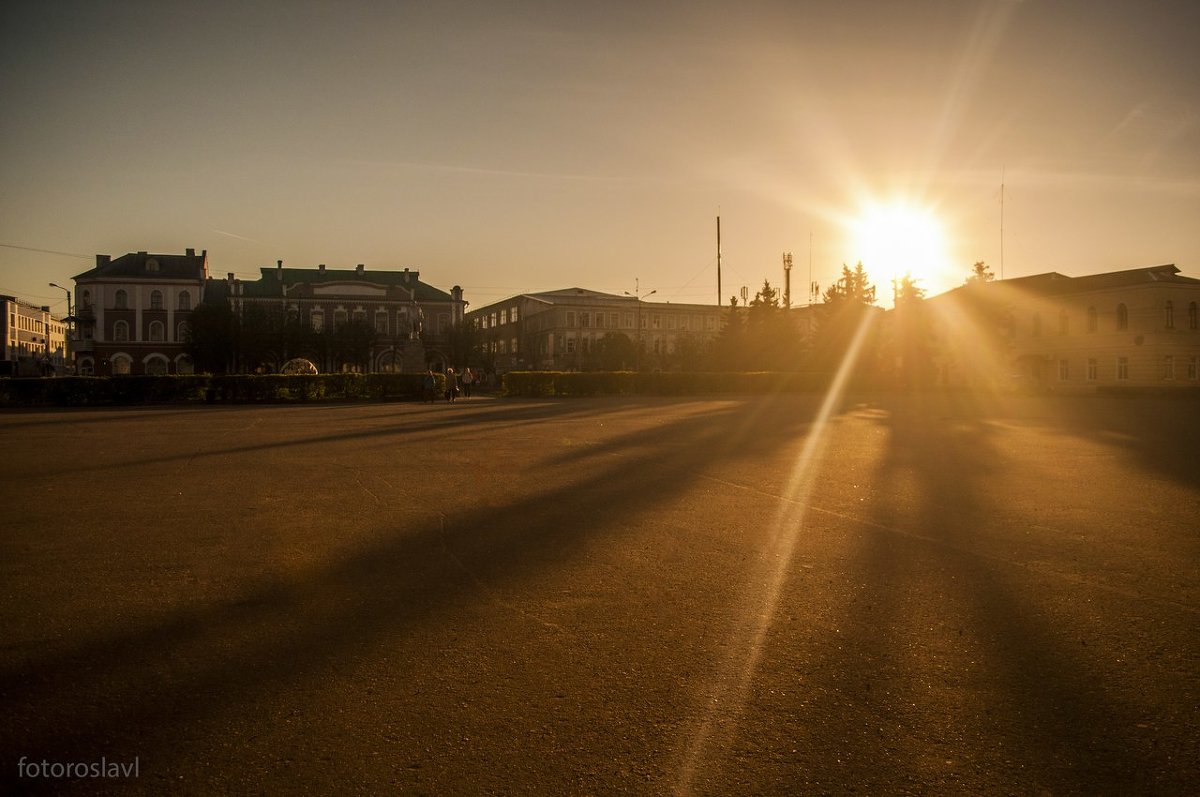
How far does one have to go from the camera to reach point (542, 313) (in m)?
103

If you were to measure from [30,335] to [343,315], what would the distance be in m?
74.9

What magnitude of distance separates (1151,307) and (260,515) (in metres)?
67.7

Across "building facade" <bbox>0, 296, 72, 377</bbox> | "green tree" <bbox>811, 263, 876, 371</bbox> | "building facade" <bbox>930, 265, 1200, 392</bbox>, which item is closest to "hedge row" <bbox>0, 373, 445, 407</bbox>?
"green tree" <bbox>811, 263, 876, 371</bbox>

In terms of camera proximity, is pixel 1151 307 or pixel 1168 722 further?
pixel 1151 307

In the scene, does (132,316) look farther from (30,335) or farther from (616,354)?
(30,335)

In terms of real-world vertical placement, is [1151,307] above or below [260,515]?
above

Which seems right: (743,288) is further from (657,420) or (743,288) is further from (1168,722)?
(1168,722)

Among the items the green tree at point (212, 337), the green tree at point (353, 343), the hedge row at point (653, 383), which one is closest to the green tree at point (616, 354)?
the green tree at point (353, 343)

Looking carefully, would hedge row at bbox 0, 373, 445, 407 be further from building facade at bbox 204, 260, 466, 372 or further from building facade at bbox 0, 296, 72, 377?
building facade at bbox 0, 296, 72, 377

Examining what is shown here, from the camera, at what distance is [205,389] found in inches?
1527

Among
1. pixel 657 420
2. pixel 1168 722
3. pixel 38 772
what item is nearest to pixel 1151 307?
pixel 657 420

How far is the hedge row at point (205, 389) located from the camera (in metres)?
35.5

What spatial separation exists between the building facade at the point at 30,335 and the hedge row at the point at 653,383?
202 ft

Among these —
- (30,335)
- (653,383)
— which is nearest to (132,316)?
(653,383)
